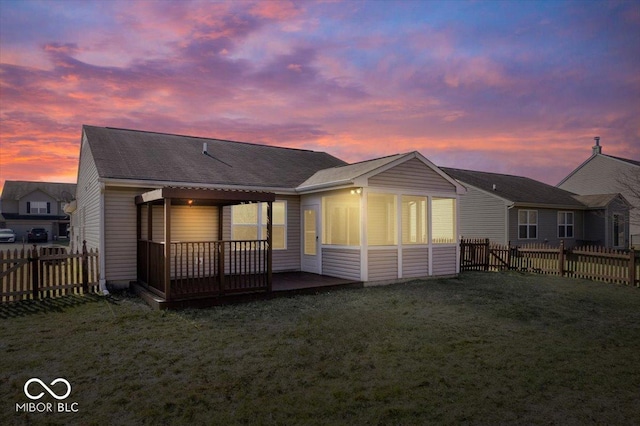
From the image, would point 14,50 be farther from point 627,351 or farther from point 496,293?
point 627,351

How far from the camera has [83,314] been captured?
8031 mm

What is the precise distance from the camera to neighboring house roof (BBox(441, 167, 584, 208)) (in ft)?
72.6

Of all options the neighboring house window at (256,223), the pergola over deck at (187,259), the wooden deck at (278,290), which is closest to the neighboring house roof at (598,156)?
the neighboring house window at (256,223)

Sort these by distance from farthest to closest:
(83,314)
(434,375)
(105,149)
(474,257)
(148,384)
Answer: (474,257) → (105,149) → (83,314) → (434,375) → (148,384)

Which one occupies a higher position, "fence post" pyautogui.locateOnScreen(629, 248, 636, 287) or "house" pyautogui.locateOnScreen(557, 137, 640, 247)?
"house" pyautogui.locateOnScreen(557, 137, 640, 247)

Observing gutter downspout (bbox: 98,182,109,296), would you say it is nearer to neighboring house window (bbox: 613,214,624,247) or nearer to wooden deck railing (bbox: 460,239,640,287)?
wooden deck railing (bbox: 460,239,640,287)

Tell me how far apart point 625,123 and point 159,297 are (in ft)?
81.5

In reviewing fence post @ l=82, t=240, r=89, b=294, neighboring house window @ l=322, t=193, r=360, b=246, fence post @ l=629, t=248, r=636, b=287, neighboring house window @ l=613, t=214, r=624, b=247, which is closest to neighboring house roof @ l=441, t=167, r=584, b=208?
neighboring house window @ l=613, t=214, r=624, b=247

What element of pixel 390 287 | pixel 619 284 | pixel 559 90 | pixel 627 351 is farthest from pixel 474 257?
pixel 627 351

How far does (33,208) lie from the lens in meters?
50.6

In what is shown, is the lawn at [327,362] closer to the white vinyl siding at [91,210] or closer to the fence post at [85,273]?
the fence post at [85,273]

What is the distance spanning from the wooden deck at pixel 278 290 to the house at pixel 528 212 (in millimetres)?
13141

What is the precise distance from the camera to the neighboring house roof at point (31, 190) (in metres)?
50.0

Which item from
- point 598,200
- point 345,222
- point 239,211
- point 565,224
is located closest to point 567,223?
point 565,224
